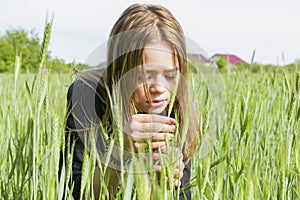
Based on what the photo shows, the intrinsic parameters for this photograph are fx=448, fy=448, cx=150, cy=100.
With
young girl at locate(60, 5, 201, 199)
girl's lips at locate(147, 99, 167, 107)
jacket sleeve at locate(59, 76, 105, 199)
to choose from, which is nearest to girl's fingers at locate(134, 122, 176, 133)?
young girl at locate(60, 5, 201, 199)

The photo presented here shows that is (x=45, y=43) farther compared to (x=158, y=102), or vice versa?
(x=158, y=102)

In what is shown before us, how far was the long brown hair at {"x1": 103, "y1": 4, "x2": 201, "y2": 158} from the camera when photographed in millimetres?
779

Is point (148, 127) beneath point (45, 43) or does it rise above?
beneath

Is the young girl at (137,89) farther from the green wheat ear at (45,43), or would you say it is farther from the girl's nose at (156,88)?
the green wheat ear at (45,43)

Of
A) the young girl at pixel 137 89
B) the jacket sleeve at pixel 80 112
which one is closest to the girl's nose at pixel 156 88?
the young girl at pixel 137 89

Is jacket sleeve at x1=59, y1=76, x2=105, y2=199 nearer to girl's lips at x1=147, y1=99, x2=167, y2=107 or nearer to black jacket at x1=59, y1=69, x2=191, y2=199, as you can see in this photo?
black jacket at x1=59, y1=69, x2=191, y2=199

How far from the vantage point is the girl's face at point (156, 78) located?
2.24ft

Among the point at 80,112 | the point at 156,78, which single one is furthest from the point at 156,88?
the point at 80,112

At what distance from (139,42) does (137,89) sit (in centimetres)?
12

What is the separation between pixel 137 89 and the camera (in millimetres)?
725

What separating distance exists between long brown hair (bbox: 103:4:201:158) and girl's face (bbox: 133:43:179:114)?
15mm

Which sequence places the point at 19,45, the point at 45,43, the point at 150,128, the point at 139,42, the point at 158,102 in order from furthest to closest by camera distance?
1. the point at 19,45
2. the point at 139,42
3. the point at 158,102
4. the point at 150,128
5. the point at 45,43

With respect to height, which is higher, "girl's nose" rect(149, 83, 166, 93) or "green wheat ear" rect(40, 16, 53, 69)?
"green wheat ear" rect(40, 16, 53, 69)

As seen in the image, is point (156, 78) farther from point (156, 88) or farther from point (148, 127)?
point (148, 127)
